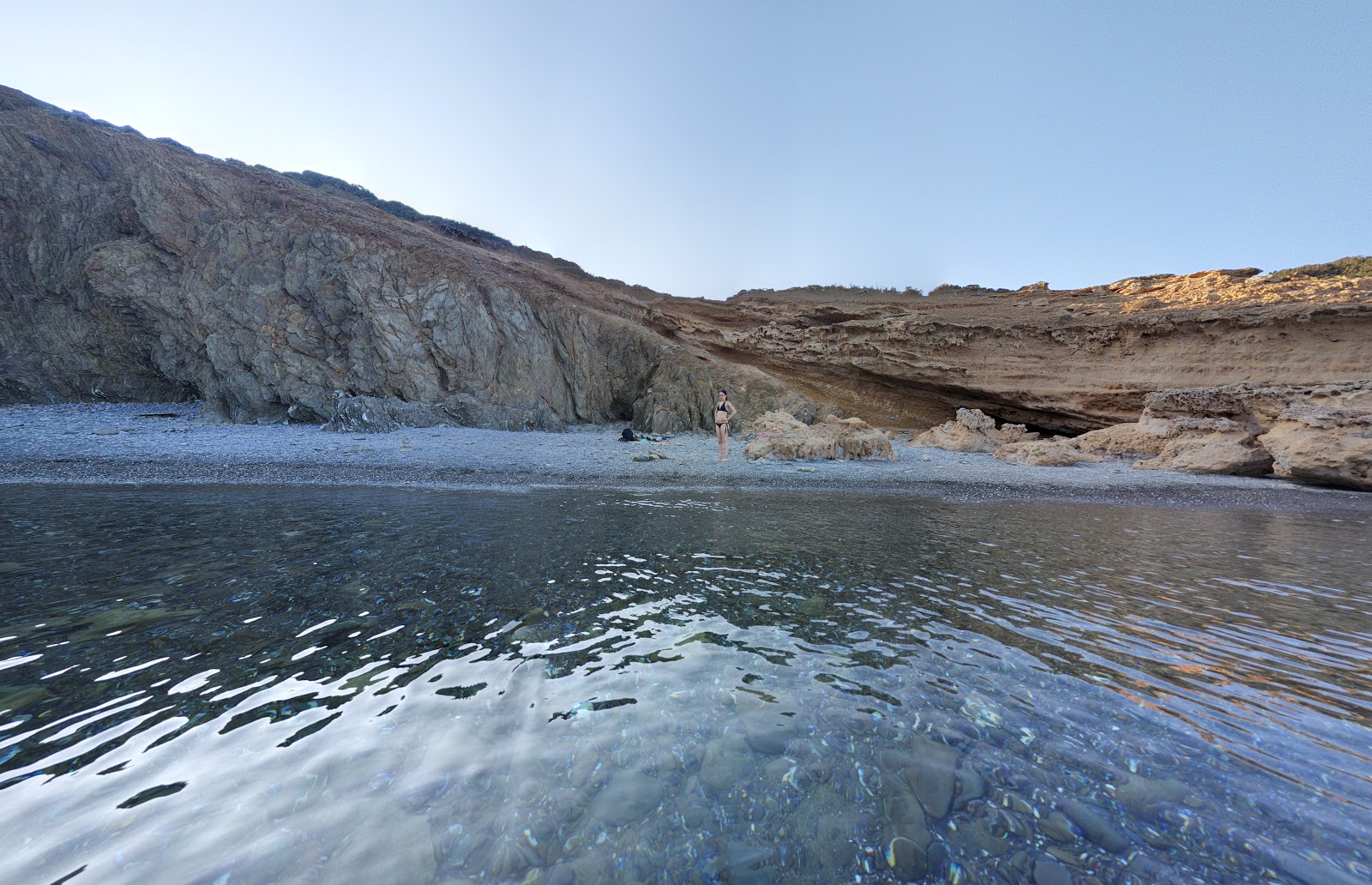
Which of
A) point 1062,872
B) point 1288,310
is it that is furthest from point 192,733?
point 1288,310

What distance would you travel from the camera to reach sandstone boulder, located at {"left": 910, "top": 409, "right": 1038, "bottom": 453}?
61.5 ft

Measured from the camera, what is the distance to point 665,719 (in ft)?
8.52

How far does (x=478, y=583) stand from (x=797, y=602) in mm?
2639

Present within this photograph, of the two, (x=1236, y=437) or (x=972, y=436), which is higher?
(x=1236, y=437)

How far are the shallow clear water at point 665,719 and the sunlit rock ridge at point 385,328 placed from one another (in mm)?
15303

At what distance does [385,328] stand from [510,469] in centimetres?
1133

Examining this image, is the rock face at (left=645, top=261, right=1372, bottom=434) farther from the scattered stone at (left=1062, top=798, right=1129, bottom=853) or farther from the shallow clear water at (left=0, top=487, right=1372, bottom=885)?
the scattered stone at (left=1062, top=798, right=1129, bottom=853)

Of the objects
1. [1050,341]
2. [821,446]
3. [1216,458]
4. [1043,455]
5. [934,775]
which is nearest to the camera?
[934,775]

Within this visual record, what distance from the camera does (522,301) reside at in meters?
22.2

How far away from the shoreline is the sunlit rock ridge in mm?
3764

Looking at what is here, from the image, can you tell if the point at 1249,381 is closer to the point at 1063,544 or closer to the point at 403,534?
the point at 1063,544

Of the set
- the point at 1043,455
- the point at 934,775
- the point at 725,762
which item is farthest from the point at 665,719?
the point at 1043,455

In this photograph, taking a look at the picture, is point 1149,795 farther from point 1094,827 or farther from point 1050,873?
point 1050,873

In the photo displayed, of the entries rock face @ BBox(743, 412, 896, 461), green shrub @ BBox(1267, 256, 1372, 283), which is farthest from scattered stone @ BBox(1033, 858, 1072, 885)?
green shrub @ BBox(1267, 256, 1372, 283)
